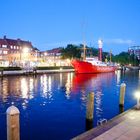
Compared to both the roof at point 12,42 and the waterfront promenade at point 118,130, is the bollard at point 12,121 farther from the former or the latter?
the roof at point 12,42

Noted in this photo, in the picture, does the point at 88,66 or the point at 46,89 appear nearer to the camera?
the point at 46,89

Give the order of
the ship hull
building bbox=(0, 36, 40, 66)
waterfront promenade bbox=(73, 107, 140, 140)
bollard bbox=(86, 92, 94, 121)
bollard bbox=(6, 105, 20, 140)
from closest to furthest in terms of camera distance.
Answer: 1. bollard bbox=(6, 105, 20, 140)
2. waterfront promenade bbox=(73, 107, 140, 140)
3. bollard bbox=(86, 92, 94, 121)
4. the ship hull
5. building bbox=(0, 36, 40, 66)

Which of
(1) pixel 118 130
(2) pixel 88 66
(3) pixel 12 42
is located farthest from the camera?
(3) pixel 12 42

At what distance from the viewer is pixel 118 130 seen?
13000mm

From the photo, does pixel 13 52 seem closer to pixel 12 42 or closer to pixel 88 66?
pixel 12 42

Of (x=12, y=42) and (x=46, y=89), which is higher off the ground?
(x=12, y=42)

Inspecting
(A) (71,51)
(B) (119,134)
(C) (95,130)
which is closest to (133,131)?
(B) (119,134)

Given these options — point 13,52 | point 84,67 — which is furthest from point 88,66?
point 13,52

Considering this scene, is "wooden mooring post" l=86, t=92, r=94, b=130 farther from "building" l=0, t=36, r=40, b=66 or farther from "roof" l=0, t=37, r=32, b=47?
"roof" l=0, t=37, r=32, b=47

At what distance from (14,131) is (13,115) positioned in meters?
0.78

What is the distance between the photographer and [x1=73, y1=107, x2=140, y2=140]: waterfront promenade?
1190 centimetres

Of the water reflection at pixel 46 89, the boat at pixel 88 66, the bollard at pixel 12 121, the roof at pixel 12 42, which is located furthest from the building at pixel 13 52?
the bollard at pixel 12 121

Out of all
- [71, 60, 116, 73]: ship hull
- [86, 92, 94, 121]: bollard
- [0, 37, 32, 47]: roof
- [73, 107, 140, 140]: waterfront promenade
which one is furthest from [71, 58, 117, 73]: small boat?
[73, 107, 140, 140]: waterfront promenade

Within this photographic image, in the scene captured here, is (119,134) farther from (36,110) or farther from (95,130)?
(36,110)
